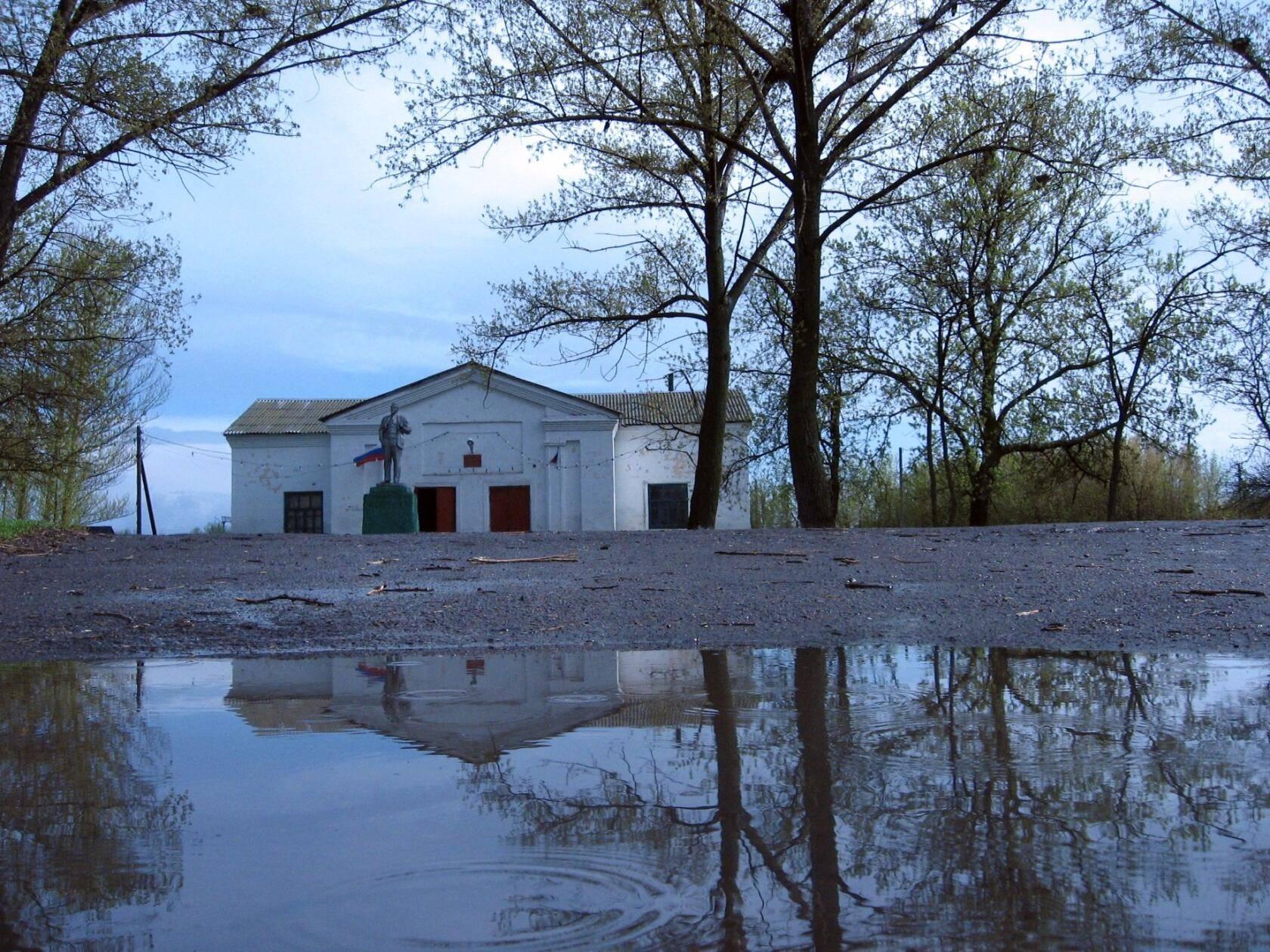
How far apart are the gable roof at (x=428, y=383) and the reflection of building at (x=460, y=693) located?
36.3 meters

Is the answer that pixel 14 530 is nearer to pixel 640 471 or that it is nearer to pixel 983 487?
pixel 983 487

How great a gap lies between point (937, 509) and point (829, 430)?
5.38 metres

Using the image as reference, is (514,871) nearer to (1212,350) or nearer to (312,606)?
(312,606)

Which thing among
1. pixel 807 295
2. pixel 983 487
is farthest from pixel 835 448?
pixel 807 295

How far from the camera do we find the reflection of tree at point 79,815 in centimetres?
204

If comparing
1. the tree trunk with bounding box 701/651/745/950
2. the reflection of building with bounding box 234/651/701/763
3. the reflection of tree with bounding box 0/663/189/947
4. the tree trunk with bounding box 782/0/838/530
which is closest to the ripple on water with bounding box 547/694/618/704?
the reflection of building with bounding box 234/651/701/763

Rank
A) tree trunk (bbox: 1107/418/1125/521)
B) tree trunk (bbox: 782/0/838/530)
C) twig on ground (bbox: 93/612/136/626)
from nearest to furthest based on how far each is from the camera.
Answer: twig on ground (bbox: 93/612/136/626) → tree trunk (bbox: 782/0/838/530) → tree trunk (bbox: 1107/418/1125/521)

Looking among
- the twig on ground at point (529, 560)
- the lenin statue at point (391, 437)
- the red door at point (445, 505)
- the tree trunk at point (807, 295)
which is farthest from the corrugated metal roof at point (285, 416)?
the twig on ground at point (529, 560)

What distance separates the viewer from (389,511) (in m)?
23.3

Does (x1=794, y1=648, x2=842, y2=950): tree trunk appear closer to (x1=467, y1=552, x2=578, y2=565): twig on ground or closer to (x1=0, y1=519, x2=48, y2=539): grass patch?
(x1=467, y1=552, x2=578, y2=565): twig on ground

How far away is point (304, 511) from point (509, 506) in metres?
8.16

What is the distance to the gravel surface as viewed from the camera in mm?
5512

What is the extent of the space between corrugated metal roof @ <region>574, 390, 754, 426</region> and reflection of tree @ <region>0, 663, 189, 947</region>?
126 feet

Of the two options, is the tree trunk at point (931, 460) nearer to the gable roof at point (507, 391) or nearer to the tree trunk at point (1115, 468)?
the tree trunk at point (1115, 468)
